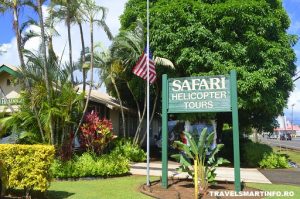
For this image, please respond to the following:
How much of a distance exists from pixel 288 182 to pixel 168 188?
4.39m

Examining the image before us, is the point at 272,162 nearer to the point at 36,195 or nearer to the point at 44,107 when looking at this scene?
the point at 44,107

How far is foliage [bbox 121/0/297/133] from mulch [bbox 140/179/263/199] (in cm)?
612

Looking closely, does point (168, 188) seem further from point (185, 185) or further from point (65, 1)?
point (65, 1)

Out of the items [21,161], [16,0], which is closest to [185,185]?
[21,161]

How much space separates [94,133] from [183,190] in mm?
6108

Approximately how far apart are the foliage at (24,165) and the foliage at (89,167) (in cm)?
318

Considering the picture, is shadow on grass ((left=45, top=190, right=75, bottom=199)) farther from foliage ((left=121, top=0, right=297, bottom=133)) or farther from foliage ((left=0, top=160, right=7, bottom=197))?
foliage ((left=121, top=0, right=297, bottom=133))

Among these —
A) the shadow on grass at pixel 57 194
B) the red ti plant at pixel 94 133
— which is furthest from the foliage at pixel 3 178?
the red ti plant at pixel 94 133

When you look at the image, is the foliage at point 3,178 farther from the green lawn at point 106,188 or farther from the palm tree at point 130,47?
the palm tree at point 130,47

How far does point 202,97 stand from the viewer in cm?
1114

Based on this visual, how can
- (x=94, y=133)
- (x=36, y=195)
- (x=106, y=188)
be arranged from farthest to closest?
(x=94, y=133)
(x=106, y=188)
(x=36, y=195)

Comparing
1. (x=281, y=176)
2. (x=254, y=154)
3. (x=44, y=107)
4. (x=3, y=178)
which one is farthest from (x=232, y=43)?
(x=3, y=178)

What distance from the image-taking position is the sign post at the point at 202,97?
35.4 feet

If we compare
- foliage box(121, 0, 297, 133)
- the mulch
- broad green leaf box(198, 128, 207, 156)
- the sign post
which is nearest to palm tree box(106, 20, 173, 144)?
foliage box(121, 0, 297, 133)
